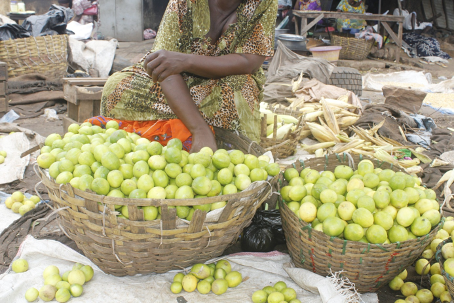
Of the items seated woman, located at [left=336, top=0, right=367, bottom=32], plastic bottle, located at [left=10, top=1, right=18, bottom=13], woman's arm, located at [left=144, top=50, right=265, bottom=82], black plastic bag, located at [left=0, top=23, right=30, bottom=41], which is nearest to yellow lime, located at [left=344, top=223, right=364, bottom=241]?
woman's arm, located at [left=144, top=50, right=265, bottom=82]

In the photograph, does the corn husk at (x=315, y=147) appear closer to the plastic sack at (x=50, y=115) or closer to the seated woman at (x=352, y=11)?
the plastic sack at (x=50, y=115)

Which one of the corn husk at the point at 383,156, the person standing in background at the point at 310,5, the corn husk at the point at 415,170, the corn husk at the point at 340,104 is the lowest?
the corn husk at the point at 415,170

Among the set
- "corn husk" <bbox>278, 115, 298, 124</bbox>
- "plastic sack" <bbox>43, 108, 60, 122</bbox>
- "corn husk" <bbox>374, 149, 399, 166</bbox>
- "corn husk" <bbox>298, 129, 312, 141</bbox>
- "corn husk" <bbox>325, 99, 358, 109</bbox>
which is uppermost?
"corn husk" <bbox>278, 115, 298, 124</bbox>

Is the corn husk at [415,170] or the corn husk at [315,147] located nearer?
the corn husk at [415,170]

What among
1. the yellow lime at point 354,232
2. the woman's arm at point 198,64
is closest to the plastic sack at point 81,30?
the woman's arm at point 198,64

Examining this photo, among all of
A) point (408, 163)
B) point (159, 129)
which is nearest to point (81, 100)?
point (159, 129)

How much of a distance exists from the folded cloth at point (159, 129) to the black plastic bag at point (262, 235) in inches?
28.1

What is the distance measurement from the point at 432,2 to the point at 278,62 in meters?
9.27

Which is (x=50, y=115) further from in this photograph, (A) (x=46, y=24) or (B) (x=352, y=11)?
(B) (x=352, y=11)

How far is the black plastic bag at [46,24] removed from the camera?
7.03 metres

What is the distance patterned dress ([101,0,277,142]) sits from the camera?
256 cm

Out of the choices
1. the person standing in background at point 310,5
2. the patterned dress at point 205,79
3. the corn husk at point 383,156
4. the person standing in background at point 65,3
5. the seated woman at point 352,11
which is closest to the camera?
the patterned dress at point 205,79

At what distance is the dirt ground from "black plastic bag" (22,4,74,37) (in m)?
1.47

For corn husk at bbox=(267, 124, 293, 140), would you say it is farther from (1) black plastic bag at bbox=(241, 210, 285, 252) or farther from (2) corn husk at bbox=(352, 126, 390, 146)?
(1) black plastic bag at bbox=(241, 210, 285, 252)
